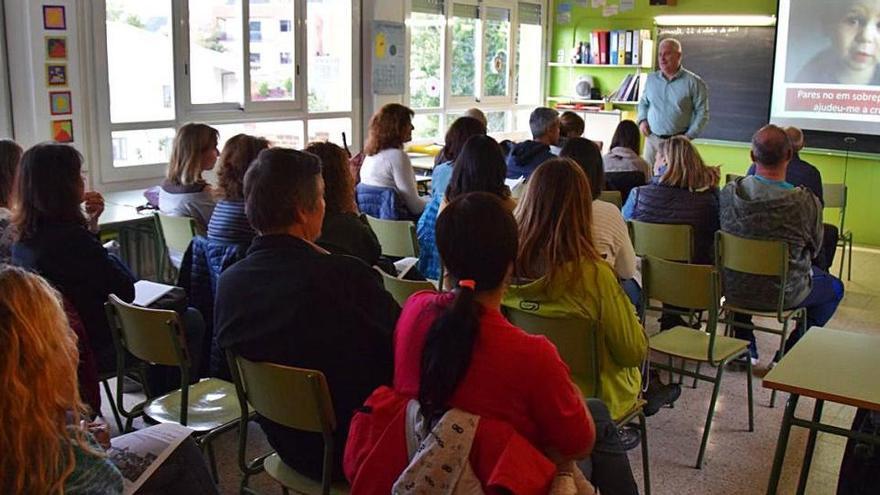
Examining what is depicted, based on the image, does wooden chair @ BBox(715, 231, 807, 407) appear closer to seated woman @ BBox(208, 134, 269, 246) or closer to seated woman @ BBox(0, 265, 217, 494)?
seated woman @ BBox(208, 134, 269, 246)

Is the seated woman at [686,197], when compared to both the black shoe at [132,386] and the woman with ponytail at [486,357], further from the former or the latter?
the woman with ponytail at [486,357]

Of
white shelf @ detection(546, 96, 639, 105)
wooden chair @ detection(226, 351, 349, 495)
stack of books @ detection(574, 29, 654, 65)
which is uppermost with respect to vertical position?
stack of books @ detection(574, 29, 654, 65)

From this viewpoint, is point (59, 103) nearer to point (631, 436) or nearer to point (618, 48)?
point (631, 436)

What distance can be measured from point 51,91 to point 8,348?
13.4ft

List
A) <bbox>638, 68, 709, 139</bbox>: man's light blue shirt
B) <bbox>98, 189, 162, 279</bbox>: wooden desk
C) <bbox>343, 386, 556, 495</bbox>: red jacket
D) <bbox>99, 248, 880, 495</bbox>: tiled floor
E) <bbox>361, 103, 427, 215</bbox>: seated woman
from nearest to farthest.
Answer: <bbox>343, 386, 556, 495</bbox>: red jacket, <bbox>99, 248, 880, 495</bbox>: tiled floor, <bbox>98, 189, 162, 279</bbox>: wooden desk, <bbox>361, 103, 427, 215</bbox>: seated woman, <bbox>638, 68, 709, 139</bbox>: man's light blue shirt

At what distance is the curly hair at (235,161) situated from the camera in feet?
11.3

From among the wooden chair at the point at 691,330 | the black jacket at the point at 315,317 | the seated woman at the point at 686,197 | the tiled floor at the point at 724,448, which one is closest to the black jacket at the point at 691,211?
the seated woman at the point at 686,197

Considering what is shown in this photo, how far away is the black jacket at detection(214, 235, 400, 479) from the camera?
2061 millimetres

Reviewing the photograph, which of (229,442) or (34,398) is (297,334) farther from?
(229,442)

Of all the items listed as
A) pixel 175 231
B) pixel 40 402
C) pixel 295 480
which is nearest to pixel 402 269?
pixel 175 231

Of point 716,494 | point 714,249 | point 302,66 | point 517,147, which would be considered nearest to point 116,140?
point 302,66

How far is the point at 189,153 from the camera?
4.24 metres

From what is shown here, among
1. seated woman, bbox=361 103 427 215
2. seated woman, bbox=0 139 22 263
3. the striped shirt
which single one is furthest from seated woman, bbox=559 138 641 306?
seated woman, bbox=0 139 22 263

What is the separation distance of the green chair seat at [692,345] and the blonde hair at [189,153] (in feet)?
7.70
